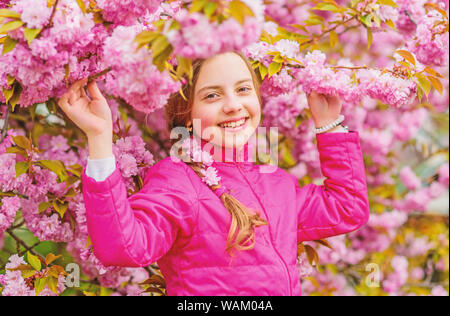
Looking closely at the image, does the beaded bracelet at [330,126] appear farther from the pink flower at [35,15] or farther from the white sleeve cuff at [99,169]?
the pink flower at [35,15]

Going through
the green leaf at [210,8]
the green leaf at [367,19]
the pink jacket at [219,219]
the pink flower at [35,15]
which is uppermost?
the green leaf at [367,19]

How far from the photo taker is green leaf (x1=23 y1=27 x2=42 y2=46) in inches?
47.7

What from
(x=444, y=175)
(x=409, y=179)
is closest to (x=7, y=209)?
(x=409, y=179)

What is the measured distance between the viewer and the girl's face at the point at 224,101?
5.26ft

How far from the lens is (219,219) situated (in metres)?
1.54

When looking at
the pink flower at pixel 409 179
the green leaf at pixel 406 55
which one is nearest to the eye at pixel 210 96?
the green leaf at pixel 406 55

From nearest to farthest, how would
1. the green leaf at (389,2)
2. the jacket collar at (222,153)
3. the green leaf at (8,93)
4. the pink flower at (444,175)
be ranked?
the green leaf at (8,93) < the jacket collar at (222,153) < the green leaf at (389,2) < the pink flower at (444,175)

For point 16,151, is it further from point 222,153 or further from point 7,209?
point 222,153

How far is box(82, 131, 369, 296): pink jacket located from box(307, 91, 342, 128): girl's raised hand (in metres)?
0.06

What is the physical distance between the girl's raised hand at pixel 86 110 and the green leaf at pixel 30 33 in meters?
0.17

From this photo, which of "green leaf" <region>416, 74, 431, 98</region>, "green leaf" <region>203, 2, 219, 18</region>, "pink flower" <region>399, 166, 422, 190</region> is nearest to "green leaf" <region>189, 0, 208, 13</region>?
"green leaf" <region>203, 2, 219, 18</region>

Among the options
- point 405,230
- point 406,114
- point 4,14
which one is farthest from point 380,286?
point 4,14

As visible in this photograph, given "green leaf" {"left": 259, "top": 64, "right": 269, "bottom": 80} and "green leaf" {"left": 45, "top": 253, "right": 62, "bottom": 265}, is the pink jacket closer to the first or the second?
"green leaf" {"left": 259, "top": 64, "right": 269, "bottom": 80}

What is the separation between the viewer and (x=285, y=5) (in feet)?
10.8
